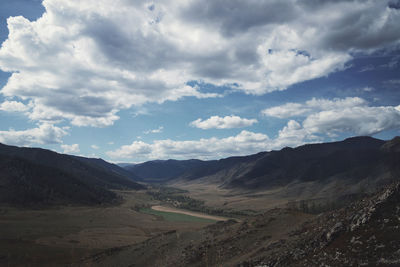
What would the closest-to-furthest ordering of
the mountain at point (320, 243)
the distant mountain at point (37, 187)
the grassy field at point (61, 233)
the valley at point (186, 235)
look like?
1. the mountain at point (320, 243)
2. the valley at point (186, 235)
3. the grassy field at point (61, 233)
4. the distant mountain at point (37, 187)

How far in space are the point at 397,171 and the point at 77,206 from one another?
222394 mm

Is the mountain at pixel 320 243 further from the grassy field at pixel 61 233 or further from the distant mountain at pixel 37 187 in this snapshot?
the distant mountain at pixel 37 187

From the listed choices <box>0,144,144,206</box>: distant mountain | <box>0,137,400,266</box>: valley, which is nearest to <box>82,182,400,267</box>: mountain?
<box>0,137,400,266</box>: valley

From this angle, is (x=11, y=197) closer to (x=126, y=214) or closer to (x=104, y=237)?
(x=126, y=214)

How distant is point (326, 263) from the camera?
17781 millimetres

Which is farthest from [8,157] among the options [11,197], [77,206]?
[77,206]

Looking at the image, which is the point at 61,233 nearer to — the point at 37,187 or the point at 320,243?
the point at 37,187

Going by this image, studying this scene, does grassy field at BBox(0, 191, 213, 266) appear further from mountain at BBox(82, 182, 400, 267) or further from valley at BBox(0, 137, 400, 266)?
mountain at BBox(82, 182, 400, 267)

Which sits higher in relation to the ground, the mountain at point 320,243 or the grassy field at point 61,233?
the mountain at point 320,243

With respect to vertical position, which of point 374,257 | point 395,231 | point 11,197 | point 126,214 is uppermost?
point 395,231

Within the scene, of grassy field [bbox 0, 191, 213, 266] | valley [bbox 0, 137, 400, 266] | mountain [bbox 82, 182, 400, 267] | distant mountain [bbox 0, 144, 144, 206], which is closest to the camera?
mountain [bbox 82, 182, 400, 267]

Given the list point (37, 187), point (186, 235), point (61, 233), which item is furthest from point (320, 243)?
point (37, 187)

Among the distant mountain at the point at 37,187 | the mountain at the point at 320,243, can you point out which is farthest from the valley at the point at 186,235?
the distant mountain at the point at 37,187

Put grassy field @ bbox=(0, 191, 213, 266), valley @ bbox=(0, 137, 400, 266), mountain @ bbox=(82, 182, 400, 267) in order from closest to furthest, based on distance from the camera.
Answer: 1. mountain @ bbox=(82, 182, 400, 267)
2. valley @ bbox=(0, 137, 400, 266)
3. grassy field @ bbox=(0, 191, 213, 266)
